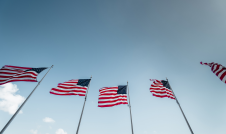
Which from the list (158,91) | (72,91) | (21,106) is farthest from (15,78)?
(158,91)

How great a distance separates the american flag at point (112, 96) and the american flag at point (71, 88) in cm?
254

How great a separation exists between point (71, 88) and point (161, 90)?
1296cm

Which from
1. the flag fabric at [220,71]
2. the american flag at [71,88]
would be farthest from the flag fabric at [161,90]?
the american flag at [71,88]

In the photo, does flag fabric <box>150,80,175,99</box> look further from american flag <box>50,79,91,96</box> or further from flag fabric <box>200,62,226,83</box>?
american flag <box>50,79,91,96</box>

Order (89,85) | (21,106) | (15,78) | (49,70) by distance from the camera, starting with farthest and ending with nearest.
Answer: (49,70) < (89,85) < (15,78) < (21,106)

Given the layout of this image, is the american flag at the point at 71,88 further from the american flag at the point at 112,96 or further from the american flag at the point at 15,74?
the american flag at the point at 15,74

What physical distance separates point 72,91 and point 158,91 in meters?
12.3

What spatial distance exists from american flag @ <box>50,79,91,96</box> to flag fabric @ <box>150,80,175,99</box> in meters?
10.0

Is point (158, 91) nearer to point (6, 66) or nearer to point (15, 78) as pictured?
point (15, 78)

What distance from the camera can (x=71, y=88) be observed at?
47.4 ft

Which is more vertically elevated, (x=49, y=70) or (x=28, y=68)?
(x=49, y=70)

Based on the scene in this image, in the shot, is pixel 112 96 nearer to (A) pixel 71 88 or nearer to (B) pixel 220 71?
(A) pixel 71 88

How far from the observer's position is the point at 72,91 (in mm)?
14141

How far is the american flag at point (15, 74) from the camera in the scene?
521 inches
